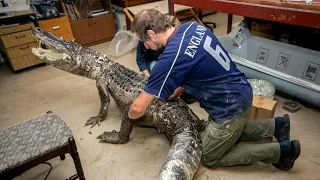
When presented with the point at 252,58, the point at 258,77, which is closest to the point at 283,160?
the point at 258,77

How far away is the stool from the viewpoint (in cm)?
124

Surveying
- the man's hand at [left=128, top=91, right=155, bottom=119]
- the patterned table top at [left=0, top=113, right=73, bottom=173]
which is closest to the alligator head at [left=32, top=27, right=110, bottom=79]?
the patterned table top at [left=0, top=113, right=73, bottom=173]

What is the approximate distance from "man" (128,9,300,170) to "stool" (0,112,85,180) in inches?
16.6

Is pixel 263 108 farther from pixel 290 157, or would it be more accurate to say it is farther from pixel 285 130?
pixel 290 157

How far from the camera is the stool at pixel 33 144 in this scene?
4.06ft

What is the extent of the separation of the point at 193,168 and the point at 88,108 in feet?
4.84

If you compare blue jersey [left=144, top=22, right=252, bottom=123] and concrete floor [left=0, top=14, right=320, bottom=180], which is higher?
blue jersey [left=144, top=22, right=252, bottom=123]

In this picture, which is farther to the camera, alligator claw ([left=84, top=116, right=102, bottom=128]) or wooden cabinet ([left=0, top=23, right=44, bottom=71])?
wooden cabinet ([left=0, top=23, right=44, bottom=71])

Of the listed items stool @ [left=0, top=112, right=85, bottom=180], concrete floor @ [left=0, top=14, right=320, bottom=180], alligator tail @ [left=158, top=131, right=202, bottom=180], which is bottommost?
concrete floor @ [left=0, top=14, right=320, bottom=180]

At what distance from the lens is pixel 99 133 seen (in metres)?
2.20

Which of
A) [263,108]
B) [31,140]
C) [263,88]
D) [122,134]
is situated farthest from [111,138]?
[263,88]

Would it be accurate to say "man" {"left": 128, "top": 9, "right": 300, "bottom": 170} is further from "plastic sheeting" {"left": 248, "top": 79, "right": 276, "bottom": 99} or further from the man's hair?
"plastic sheeting" {"left": 248, "top": 79, "right": 276, "bottom": 99}

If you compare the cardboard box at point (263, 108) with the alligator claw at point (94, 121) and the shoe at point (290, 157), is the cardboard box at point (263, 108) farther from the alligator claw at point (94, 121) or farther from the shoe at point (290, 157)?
the alligator claw at point (94, 121)

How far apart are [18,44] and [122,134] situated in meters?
2.31
